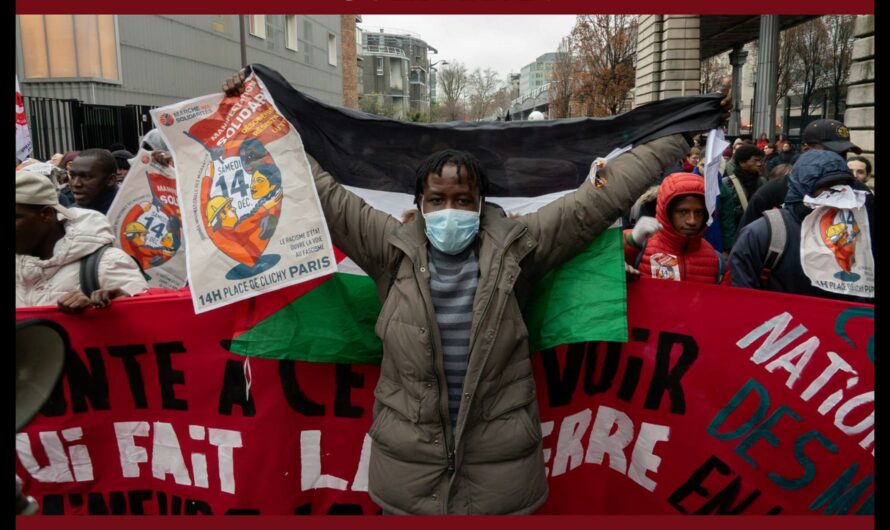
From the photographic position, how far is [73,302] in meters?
2.80

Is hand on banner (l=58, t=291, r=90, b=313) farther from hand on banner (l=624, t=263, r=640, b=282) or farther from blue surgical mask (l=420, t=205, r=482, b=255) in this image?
hand on banner (l=624, t=263, r=640, b=282)

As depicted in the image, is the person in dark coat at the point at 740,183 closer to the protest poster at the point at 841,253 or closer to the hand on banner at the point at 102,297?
the protest poster at the point at 841,253

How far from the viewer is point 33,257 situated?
288 centimetres

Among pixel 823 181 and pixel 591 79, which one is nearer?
pixel 823 181

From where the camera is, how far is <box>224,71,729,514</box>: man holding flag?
2.42 meters

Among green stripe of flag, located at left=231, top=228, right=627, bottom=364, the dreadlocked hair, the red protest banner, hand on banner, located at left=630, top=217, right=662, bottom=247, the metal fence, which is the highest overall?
the metal fence

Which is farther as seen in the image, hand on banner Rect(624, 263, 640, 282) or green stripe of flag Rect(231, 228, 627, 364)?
hand on banner Rect(624, 263, 640, 282)

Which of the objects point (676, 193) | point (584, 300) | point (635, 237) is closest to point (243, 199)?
point (584, 300)

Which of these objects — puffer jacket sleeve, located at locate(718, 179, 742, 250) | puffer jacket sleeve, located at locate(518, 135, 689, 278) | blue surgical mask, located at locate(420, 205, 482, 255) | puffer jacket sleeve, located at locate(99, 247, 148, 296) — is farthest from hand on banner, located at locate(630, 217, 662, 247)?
puffer jacket sleeve, located at locate(718, 179, 742, 250)

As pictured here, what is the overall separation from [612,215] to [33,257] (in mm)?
2384

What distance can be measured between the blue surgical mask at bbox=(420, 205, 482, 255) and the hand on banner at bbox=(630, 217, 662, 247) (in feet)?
4.38

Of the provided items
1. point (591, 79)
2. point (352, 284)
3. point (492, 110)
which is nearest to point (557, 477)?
Answer: point (352, 284)

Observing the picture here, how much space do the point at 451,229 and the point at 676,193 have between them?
5.00 ft
